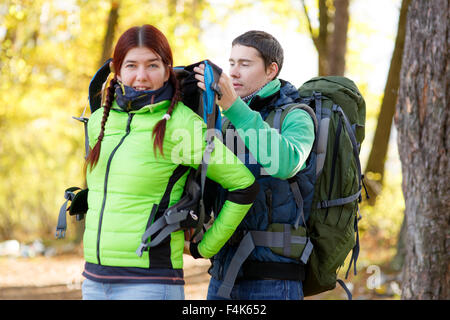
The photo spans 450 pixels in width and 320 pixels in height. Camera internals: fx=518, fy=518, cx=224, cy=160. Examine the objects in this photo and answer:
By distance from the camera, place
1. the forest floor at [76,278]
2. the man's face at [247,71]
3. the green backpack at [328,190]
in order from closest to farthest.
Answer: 1. the green backpack at [328,190]
2. the man's face at [247,71]
3. the forest floor at [76,278]

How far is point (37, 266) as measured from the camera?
32.4 feet

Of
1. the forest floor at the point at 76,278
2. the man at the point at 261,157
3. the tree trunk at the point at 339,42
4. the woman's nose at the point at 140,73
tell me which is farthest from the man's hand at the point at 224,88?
the tree trunk at the point at 339,42

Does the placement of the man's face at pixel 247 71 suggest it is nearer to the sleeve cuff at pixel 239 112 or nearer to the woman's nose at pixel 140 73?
the sleeve cuff at pixel 239 112

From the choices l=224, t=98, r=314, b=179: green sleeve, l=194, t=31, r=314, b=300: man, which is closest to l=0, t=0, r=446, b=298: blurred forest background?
l=194, t=31, r=314, b=300: man

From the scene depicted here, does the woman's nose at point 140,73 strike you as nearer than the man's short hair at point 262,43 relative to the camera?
Result: Yes

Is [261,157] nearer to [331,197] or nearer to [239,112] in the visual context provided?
[239,112]

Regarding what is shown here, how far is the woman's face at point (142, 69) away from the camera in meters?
2.49

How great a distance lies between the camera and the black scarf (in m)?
2.47

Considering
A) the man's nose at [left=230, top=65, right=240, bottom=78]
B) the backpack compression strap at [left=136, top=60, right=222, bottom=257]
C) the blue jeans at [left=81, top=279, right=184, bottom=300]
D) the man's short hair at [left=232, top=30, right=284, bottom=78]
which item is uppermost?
the man's short hair at [left=232, top=30, right=284, bottom=78]

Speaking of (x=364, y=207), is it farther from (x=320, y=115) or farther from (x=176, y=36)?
(x=320, y=115)

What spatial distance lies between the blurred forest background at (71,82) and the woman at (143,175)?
680 centimetres

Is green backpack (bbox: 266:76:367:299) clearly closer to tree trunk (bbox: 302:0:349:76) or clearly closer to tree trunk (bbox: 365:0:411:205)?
tree trunk (bbox: 365:0:411:205)

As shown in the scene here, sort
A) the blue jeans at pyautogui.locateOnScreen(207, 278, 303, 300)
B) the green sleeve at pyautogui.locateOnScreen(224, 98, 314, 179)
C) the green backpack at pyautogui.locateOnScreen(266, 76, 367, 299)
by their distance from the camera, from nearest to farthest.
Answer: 1. the green sleeve at pyautogui.locateOnScreen(224, 98, 314, 179)
2. the blue jeans at pyautogui.locateOnScreen(207, 278, 303, 300)
3. the green backpack at pyautogui.locateOnScreen(266, 76, 367, 299)

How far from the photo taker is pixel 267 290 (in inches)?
106
